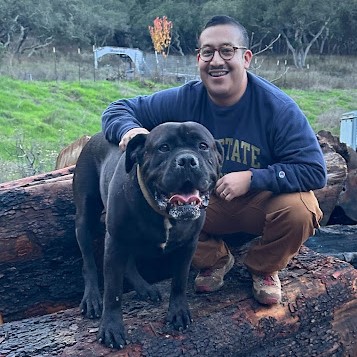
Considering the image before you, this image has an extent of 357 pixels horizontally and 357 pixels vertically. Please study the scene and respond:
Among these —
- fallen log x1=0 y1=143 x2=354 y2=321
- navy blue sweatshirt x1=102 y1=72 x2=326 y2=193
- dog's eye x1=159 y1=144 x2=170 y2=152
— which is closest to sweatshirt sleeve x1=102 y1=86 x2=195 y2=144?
navy blue sweatshirt x1=102 y1=72 x2=326 y2=193

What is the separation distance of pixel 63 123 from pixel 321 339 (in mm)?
10416

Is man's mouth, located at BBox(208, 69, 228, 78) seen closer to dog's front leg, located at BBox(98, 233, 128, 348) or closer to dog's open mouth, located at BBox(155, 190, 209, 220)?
dog's open mouth, located at BBox(155, 190, 209, 220)

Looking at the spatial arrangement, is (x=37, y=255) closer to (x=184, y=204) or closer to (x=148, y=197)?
(x=148, y=197)

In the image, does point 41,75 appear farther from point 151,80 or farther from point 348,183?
point 348,183

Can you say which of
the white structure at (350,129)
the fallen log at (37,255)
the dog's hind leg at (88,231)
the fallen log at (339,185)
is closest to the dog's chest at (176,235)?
the dog's hind leg at (88,231)

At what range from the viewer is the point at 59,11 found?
31469 millimetres

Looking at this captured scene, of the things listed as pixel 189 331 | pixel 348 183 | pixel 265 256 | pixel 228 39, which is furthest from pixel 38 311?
pixel 348 183

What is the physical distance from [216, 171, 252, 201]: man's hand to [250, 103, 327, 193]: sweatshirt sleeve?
4 centimetres

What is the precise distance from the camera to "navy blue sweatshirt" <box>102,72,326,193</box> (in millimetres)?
3254

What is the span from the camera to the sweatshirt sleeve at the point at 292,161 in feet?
10.6

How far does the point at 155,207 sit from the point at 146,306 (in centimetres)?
69

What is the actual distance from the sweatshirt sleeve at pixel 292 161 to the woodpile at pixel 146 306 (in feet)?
2.10

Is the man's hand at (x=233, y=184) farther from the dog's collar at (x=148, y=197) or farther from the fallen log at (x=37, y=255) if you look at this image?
the fallen log at (x=37, y=255)

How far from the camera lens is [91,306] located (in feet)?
10.5
